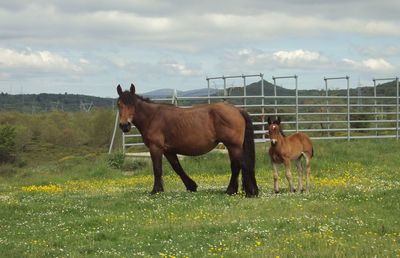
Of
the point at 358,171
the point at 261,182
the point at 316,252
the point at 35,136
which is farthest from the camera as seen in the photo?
the point at 35,136

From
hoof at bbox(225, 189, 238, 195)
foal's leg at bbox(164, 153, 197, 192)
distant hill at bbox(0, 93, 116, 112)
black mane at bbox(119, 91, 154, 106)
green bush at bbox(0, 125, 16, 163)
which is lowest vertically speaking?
green bush at bbox(0, 125, 16, 163)

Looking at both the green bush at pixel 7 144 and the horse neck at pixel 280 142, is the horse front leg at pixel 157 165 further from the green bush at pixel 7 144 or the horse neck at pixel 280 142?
the green bush at pixel 7 144

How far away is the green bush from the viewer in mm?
61381

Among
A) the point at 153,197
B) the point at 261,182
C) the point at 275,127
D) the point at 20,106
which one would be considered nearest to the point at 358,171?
the point at 261,182

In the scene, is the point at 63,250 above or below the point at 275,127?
below

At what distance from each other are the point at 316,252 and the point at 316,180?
11100 millimetres

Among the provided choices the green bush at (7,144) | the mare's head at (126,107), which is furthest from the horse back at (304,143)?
the green bush at (7,144)

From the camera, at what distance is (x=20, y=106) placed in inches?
6132

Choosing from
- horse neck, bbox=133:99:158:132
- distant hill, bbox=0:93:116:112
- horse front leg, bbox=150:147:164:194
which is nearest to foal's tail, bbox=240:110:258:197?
horse front leg, bbox=150:147:164:194

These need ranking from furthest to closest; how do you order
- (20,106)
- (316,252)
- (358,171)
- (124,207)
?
(20,106)
(358,171)
(124,207)
(316,252)

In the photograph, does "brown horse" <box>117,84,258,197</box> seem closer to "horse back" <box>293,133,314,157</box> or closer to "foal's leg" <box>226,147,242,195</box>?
"foal's leg" <box>226,147,242,195</box>

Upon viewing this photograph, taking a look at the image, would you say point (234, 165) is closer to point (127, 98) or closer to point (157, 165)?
point (157, 165)

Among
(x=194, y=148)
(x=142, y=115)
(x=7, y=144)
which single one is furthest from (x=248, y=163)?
(x=7, y=144)

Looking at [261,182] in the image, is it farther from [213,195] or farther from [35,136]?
[35,136]
